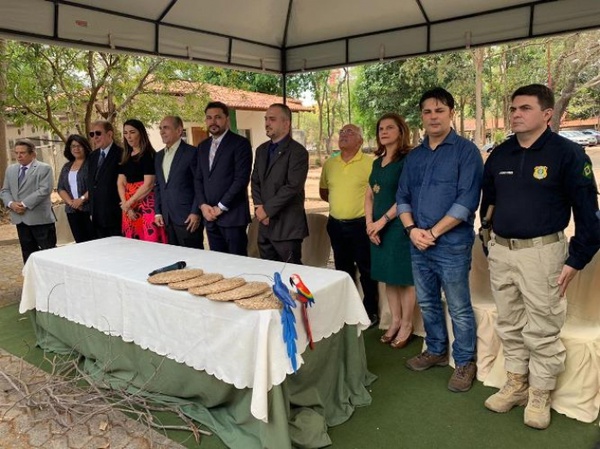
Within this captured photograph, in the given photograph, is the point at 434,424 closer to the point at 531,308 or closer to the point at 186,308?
the point at 531,308

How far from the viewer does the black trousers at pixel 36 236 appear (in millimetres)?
4191

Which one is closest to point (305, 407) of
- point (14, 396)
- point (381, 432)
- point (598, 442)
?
point (381, 432)

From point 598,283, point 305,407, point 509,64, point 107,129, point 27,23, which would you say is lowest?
point 305,407

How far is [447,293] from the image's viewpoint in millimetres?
2506

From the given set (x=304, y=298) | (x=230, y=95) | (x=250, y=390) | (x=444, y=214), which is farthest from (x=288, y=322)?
(x=230, y=95)

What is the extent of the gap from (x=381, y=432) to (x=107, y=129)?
3177 mm

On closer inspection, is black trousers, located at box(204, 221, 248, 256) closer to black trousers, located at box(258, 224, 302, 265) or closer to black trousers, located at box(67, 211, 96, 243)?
black trousers, located at box(258, 224, 302, 265)

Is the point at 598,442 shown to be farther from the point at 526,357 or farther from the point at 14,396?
the point at 14,396

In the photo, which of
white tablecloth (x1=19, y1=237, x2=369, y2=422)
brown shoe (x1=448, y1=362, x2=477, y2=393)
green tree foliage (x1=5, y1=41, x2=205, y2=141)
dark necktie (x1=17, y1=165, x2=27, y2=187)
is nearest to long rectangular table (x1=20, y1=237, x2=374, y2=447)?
white tablecloth (x1=19, y1=237, x2=369, y2=422)

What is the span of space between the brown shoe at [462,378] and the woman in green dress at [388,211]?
590 mm

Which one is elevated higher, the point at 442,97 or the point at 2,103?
the point at 2,103

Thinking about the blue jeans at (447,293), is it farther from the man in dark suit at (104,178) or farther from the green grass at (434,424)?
the man in dark suit at (104,178)

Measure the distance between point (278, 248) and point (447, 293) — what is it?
1.26 meters

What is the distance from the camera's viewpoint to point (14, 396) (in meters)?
2.54
